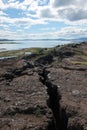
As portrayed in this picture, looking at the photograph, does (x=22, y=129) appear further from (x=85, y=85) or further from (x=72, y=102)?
(x=85, y=85)

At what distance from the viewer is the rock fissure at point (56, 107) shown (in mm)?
25462

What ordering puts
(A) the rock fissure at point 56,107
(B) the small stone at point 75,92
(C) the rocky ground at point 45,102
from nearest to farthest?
(C) the rocky ground at point 45,102 → (A) the rock fissure at point 56,107 → (B) the small stone at point 75,92

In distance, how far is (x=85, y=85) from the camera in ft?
96.3

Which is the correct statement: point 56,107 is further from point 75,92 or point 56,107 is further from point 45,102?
point 45,102

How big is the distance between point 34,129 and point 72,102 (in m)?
5.39

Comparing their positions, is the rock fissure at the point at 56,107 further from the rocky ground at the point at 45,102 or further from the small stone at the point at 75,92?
the small stone at the point at 75,92

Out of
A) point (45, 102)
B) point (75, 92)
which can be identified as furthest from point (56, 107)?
point (45, 102)

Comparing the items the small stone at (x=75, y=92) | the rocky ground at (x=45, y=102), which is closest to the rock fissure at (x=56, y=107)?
the rocky ground at (x=45, y=102)

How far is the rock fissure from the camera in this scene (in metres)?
25.5

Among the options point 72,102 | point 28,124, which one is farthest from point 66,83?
point 28,124

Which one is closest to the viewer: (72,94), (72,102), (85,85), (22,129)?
(22,129)

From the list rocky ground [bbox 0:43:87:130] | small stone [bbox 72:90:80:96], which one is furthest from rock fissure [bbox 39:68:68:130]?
small stone [bbox 72:90:80:96]

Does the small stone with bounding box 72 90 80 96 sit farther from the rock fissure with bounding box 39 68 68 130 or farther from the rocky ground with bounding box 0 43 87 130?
the rock fissure with bounding box 39 68 68 130

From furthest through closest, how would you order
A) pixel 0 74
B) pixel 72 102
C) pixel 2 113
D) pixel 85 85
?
pixel 0 74 < pixel 85 85 < pixel 72 102 < pixel 2 113
